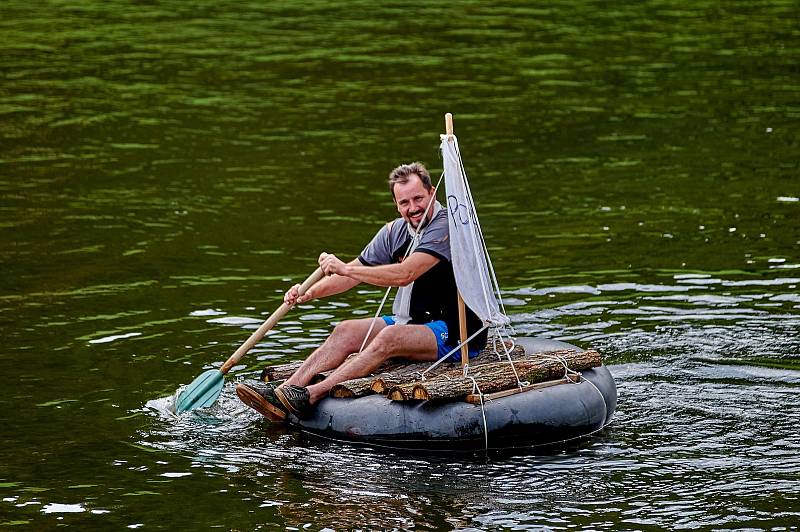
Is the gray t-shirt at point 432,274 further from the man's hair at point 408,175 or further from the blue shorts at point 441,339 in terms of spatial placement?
the man's hair at point 408,175

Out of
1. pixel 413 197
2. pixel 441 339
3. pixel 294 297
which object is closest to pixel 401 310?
pixel 441 339

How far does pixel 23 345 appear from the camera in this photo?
13.9 m

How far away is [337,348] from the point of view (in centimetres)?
1187

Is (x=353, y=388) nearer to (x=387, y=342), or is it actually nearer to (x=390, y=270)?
(x=387, y=342)

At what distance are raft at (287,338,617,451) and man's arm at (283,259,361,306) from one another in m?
0.99

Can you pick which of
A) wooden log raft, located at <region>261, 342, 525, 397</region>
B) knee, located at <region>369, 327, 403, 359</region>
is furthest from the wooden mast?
knee, located at <region>369, 327, 403, 359</region>

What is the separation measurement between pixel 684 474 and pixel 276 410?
3.29 meters

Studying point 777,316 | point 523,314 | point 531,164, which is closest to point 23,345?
point 523,314

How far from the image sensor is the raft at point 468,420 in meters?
10.9

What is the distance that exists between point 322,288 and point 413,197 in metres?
1.23

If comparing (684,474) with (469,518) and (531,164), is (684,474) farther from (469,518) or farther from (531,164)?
(531,164)

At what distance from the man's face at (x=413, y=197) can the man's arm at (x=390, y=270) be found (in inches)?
13.9

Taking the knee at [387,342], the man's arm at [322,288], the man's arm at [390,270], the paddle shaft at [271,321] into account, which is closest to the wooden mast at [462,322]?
the man's arm at [390,270]

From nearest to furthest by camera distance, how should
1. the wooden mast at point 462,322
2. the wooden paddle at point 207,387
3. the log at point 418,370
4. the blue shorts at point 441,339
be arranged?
the log at point 418,370 < the wooden mast at point 462,322 < the blue shorts at point 441,339 < the wooden paddle at point 207,387
